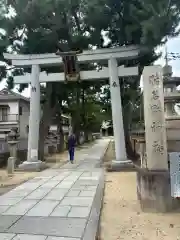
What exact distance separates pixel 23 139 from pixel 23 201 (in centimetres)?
2057

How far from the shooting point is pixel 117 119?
14.0m

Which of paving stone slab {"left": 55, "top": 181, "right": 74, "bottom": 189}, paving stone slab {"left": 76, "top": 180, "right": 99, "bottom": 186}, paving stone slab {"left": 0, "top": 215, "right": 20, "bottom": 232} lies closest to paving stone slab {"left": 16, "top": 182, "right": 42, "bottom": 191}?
paving stone slab {"left": 55, "top": 181, "right": 74, "bottom": 189}

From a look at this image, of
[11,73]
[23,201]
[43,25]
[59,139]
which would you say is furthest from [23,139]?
[23,201]

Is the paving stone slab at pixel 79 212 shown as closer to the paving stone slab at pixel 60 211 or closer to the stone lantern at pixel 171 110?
the paving stone slab at pixel 60 211

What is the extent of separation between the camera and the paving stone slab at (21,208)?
20.0 feet

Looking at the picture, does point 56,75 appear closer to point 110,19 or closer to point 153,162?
point 110,19

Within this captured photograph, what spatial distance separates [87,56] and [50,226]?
34.6 feet

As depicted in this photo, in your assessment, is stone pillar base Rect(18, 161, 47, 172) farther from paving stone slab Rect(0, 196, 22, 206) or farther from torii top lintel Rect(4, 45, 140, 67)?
paving stone slab Rect(0, 196, 22, 206)

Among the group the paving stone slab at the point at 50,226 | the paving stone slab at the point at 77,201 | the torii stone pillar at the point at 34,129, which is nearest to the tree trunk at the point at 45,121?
the torii stone pillar at the point at 34,129

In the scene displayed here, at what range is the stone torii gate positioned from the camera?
1401cm

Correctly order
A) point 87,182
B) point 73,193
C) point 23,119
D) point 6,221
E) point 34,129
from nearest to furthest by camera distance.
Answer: point 6,221 < point 73,193 < point 87,182 < point 34,129 < point 23,119

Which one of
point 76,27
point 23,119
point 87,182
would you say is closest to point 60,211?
point 87,182

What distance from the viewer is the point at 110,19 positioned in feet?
50.1

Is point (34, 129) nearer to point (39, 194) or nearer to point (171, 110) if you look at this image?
point (39, 194)
